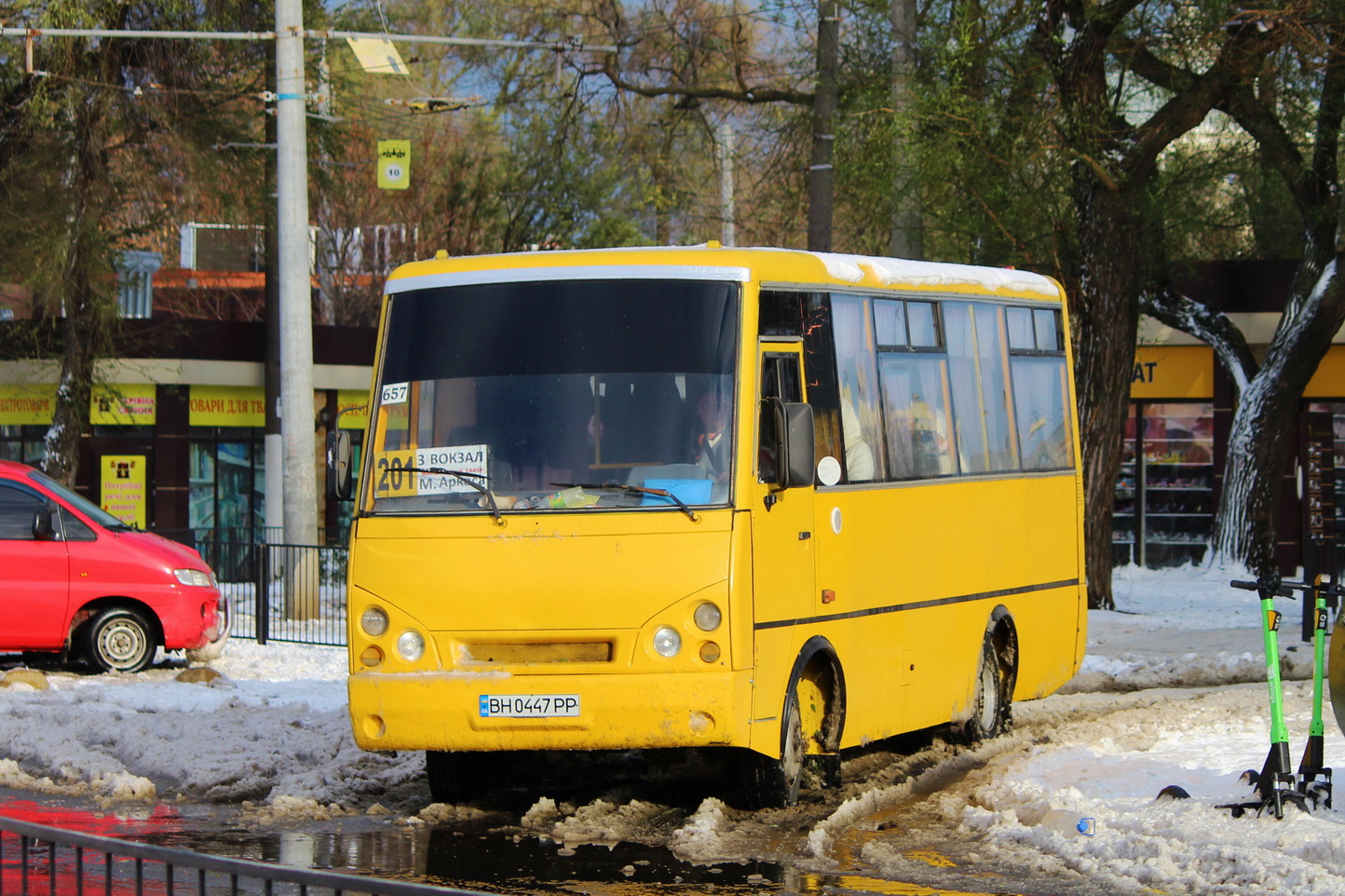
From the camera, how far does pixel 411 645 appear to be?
908 cm

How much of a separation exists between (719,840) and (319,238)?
3418 centimetres

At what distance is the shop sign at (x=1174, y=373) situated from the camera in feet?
98.8

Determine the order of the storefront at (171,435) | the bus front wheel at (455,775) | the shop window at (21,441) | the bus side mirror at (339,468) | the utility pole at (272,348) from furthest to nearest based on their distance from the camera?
1. the shop window at (21,441)
2. the storefront at (171,435)
3. the utility pole at (272,348)
4. the bus front wheel at (455,775)
5. the bus side mirror at (339,468)

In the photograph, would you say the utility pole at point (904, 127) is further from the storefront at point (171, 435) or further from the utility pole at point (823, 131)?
→ the storefront at point (171, 435)

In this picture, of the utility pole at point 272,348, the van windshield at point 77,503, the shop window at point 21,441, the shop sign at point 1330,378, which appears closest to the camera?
the van windshield at point 77,503

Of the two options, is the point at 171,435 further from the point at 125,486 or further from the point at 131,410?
the point at 125,486

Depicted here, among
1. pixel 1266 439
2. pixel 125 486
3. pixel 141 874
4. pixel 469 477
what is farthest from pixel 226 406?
pixel 141 874

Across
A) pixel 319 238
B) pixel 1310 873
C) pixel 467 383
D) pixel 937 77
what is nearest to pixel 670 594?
pixel 467 383

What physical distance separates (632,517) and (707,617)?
596 millimetres

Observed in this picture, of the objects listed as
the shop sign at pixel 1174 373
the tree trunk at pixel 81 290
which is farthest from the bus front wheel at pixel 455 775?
the shop sign at pixel 1174 373

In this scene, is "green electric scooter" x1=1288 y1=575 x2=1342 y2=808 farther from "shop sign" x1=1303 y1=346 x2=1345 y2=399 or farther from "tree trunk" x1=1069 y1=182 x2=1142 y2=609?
"shop sign" x1=1303 y1=346 x2=1345 y2=399

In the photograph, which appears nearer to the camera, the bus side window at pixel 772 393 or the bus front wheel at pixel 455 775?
the bus side window at pixel 772 393

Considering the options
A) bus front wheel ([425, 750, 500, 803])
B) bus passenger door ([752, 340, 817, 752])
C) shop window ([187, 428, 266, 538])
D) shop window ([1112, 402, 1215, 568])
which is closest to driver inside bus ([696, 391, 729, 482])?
bus passenger door ([752, 340, 817, 752])

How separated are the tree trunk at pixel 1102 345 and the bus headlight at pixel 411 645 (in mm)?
13404
